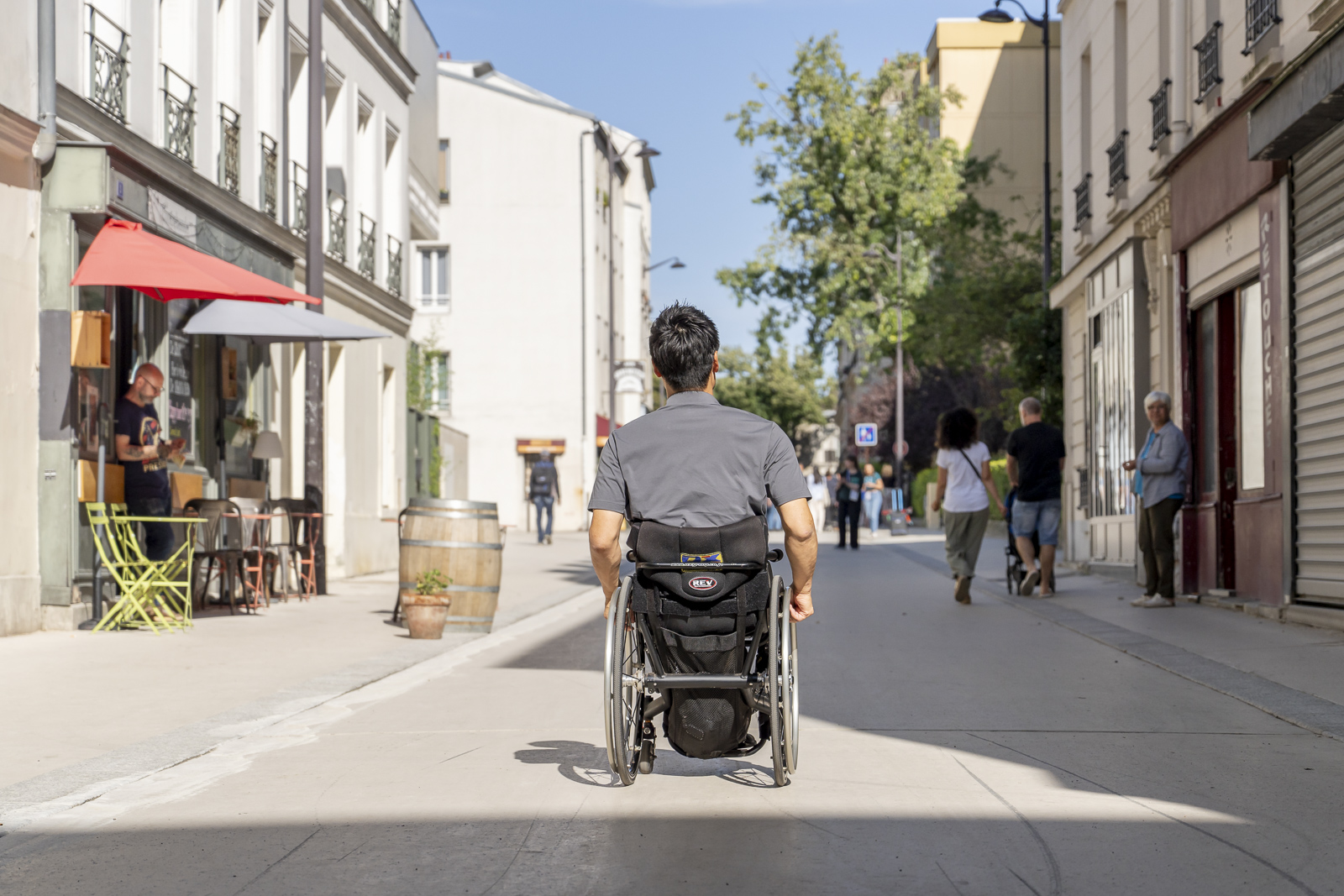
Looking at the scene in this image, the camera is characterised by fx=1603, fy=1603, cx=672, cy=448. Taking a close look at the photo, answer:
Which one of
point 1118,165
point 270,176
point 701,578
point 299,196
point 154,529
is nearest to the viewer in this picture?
point 701,578

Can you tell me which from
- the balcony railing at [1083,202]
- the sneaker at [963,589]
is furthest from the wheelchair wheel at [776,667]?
the balcony railing at [1083,202]

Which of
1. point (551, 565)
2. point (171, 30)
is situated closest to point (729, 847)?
point (171, 30)

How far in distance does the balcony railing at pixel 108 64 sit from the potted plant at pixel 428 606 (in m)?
4.92

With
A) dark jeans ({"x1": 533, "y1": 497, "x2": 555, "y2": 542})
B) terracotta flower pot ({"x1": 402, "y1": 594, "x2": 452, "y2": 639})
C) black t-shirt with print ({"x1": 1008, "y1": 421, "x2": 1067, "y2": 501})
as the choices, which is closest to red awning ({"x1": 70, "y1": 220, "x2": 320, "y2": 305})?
terracotta flower pot ({"x1": 402, "y1": 594, "x2": 452, "y2": 639})

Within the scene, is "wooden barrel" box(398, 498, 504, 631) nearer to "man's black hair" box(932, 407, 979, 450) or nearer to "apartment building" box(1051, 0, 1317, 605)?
"man's black hair" box(932, 407, 979, 450)

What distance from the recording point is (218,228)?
16078mm

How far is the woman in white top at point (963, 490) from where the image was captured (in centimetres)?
1495

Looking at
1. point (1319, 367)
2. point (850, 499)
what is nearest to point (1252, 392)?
point (1319, 367)

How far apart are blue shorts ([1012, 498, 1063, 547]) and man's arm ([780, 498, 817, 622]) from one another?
33.8ft

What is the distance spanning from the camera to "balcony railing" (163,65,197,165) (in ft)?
49.6

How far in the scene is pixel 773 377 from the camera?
8469 cm

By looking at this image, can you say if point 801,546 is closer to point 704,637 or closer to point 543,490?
point 704,637

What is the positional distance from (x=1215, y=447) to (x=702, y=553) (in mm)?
10489

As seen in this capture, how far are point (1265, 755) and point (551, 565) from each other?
18281mm
